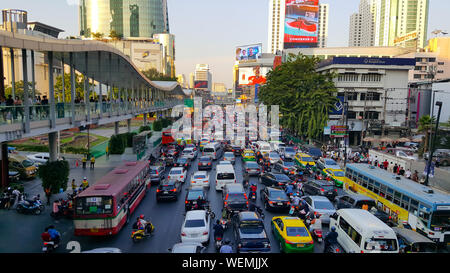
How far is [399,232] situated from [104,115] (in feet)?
73.6

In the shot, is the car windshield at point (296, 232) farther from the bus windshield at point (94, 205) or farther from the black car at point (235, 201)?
the bus windshield at point (94, 205)

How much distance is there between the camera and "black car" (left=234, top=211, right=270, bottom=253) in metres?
12.0

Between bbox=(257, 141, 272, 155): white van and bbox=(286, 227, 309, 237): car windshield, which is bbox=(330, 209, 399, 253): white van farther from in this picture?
bbox=(257, 141, 272, 155): white van

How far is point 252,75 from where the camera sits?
13950 centimetres

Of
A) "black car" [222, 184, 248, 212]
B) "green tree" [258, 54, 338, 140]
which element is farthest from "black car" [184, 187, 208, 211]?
"green tree" [258, 54, 338, 140]

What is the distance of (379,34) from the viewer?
179250mm

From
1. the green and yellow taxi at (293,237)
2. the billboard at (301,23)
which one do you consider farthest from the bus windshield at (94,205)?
the billboard at (301,23)

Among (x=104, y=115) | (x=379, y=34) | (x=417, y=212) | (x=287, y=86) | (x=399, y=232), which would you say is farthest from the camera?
(x=379, y=34)

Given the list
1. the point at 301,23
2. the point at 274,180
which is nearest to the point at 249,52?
the point at 301,23

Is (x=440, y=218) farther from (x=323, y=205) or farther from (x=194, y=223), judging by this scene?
(x=194, y=223)

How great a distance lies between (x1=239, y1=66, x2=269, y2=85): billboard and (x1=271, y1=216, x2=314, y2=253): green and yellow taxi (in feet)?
401
